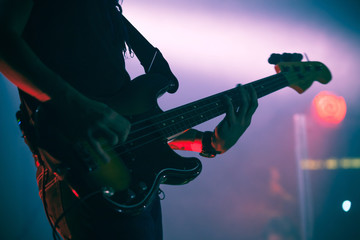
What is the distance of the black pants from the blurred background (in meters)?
2.40

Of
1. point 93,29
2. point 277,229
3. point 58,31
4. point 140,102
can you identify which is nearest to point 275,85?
point 140,102

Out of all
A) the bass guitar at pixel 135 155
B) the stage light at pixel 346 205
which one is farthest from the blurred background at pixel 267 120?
the bass guitar at pixel 135 155

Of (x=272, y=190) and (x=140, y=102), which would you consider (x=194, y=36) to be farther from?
(x=272, y=190)

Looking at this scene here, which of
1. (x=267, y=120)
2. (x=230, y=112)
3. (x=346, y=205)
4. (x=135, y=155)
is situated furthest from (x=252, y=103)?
(x=346, y=205)

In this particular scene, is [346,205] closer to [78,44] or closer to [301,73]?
[301,73]

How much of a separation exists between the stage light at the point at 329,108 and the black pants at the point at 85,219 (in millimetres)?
4599

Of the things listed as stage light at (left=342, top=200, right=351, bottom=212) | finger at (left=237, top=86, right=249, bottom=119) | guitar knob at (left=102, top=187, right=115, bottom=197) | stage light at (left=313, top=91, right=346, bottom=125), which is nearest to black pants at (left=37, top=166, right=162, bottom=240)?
guitar knob at (left=102, top=187, right=115, bottom=197)

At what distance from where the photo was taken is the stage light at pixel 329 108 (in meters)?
4.17

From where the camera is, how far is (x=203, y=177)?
356 cm

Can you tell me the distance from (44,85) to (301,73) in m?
1.81

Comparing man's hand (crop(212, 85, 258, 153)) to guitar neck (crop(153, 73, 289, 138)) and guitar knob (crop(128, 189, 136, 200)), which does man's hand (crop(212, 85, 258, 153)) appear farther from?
guitar knob (crop(128, 189, 136, 200))

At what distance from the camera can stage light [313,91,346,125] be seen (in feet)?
13.7

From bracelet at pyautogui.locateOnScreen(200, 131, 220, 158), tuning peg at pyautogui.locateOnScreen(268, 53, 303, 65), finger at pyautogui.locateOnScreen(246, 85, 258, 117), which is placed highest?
tuning peg at pyautogui.locateOnScreen(268, 53, 303, 65)

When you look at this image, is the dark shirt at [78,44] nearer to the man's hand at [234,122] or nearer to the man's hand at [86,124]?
the man's hand at [86,124]
